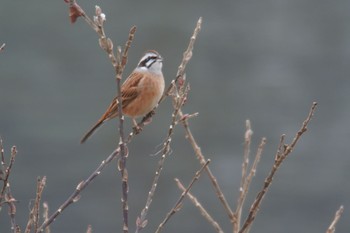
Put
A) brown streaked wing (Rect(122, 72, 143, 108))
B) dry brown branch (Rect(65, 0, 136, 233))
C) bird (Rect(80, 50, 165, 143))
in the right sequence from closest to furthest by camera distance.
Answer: dry brown branch (Rect(65, 0, 136, 233)) < bird (Rect(80, 50, 165, 143)) < brown streaked wing (Rect(122, 72, 143, 108))

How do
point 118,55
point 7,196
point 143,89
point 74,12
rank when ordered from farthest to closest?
point 143,89 < point 7,196 < point 74,12 < point 118,55

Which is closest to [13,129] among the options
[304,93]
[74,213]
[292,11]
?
[74,213]

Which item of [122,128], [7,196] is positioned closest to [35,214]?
[7,196]

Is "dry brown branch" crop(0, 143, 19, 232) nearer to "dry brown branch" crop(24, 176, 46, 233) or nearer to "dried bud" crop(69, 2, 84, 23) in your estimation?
"dry brown branch" crop(24, 176, 46, 233)

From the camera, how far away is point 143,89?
4980 mm

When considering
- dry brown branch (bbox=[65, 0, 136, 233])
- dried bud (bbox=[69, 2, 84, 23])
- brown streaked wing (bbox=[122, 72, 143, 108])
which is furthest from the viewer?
brown streaked wing (bbox=[122, 72, 143, 108])

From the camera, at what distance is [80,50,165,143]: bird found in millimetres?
4871

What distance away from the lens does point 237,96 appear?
54.5 feet

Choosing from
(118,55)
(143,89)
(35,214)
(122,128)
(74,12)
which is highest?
(143,89)

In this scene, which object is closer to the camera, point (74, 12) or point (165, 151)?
point (74, 12)

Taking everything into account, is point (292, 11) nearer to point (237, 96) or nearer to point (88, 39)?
point (237, 96)

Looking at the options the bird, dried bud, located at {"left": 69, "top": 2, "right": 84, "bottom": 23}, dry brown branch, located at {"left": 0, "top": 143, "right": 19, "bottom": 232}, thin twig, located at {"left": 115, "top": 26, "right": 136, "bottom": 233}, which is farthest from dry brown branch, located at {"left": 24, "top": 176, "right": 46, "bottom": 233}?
the bird

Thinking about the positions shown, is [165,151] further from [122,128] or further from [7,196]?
[7,196]

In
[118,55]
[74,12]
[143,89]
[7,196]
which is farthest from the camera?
[143,89]
